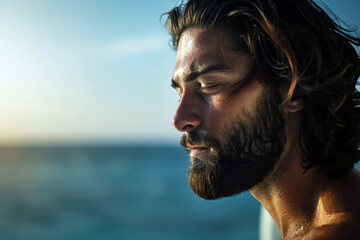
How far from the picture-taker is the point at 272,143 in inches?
57.1

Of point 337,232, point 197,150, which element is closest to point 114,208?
point 197,150

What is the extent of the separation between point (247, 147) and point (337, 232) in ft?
1.42

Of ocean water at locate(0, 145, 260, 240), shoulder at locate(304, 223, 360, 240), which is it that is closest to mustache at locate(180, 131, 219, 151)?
shoulder at locate(304, 223, 360, 240)

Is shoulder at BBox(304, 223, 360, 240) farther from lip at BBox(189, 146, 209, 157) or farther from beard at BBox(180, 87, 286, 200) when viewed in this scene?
lip at BBox(189, 146, 209, 157)

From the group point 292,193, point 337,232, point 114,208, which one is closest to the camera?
point 337,232

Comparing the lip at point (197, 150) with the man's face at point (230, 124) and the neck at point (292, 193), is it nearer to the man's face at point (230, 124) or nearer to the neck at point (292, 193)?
the man's face at point (230, 124)

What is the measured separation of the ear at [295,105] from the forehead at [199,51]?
29 centimetres

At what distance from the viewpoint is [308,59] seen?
1.44m

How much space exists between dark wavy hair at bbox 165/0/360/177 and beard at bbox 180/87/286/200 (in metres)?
0.09

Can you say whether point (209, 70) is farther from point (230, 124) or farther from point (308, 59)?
point (308, 59)

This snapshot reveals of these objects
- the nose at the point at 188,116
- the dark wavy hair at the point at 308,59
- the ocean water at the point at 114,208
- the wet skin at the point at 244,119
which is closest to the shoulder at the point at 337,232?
the wet skin at the point at 244,119

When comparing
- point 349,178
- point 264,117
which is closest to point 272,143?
point 264,117

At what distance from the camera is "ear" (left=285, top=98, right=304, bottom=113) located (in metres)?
1.46

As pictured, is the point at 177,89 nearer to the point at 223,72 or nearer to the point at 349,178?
the point at 223,72
